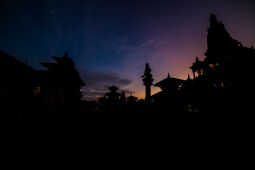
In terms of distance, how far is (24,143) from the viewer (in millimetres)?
5539

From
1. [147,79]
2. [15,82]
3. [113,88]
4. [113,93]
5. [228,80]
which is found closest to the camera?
[228,80]

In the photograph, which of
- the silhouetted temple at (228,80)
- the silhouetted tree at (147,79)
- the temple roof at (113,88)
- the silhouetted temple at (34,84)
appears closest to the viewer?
the silhouetted temple at (228,80)

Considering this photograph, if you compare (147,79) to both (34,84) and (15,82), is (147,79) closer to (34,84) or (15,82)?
(34,84)

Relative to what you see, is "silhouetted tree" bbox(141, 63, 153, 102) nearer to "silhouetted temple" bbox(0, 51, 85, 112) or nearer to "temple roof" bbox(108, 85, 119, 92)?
"temple roof" bbox(108, 85, 119, 92)

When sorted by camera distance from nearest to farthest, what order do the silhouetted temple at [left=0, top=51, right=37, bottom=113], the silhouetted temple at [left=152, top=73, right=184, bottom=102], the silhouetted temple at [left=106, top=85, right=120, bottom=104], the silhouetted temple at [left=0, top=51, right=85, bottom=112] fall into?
the silhouetted temple at [left=0, top=51, right=37, bottom=113] → the silhouetted temple at [left=0, top=51, right=85, bottom=112] → the silhouetted temple at [left=152, top=73, right=184, bottom=102] → the silhouetted temple at [left=106, top=85, right=120, bottom=104]

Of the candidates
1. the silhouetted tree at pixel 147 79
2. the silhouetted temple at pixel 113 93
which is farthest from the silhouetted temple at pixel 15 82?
the silhouetted temple at pixel 113 93

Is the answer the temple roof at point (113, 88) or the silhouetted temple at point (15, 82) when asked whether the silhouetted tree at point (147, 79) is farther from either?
the silhouetted temple at point (15, 82)

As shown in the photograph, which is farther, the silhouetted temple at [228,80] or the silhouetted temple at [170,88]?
the silhouetted temple at [170,88]

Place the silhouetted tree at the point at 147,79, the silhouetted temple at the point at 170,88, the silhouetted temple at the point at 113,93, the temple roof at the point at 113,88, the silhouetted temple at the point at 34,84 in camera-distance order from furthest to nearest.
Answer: the temple roof at the point at 113,88
the silhouetted temple at the point at 113,93
the silhouetted tree at the point at 147,79
the silhouetted temple at the point at 170,88
the silhouetted temple at the point at 34,84

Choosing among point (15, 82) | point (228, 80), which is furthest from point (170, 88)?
point (15, 82)

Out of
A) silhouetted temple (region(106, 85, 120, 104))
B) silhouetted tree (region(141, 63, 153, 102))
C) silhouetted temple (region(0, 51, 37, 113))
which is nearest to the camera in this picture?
silhouetted temple (region(0, 51, 37, 113))

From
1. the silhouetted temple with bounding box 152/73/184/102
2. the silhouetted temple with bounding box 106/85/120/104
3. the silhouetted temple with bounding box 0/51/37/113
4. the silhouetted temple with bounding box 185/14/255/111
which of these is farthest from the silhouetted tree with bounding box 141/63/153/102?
the silhouetted temple with bounding box 0/51/37/113

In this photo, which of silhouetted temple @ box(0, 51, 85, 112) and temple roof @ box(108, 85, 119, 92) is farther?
temple roof @ box(108, 85, 119, 92)

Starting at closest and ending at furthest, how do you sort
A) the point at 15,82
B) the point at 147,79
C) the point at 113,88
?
the point at 15,82, the point at 147,79, the point at 113,88
